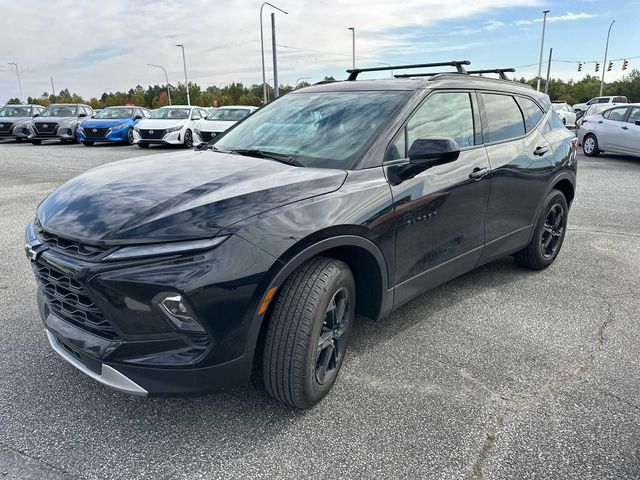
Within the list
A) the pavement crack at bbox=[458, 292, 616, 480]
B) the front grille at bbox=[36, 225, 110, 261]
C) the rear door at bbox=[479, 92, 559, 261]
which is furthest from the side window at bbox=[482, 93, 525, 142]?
the front grille at bbox=[36, 225, 110, 261]

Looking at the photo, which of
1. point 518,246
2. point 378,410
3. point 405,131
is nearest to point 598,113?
point 518,246

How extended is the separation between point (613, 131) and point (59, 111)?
21.1 metres

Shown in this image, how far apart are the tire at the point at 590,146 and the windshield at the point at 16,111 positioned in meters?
22.5

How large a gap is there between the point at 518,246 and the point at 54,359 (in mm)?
3647

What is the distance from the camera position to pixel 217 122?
16.8 m

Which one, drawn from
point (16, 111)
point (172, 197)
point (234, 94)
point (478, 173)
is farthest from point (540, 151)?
point (234, 94)

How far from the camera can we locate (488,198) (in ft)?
12.2

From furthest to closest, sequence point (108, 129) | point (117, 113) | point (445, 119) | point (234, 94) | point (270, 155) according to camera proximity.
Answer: point (234, 94) < point (117, 113) < point (108, 129) < point (445, 119) < point (270, 155)

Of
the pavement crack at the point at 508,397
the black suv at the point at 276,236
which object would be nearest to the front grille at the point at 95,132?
the black suv at the point at 276,236

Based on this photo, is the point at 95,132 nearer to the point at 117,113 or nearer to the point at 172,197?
the point at 117,113

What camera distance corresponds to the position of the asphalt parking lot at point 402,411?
2264 millimetres

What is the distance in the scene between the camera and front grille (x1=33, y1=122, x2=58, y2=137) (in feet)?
68.3

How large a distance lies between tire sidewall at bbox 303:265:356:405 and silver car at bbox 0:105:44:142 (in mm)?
22497

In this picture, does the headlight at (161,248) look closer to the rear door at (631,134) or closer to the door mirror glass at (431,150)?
the door mirror glass at (431,150)
